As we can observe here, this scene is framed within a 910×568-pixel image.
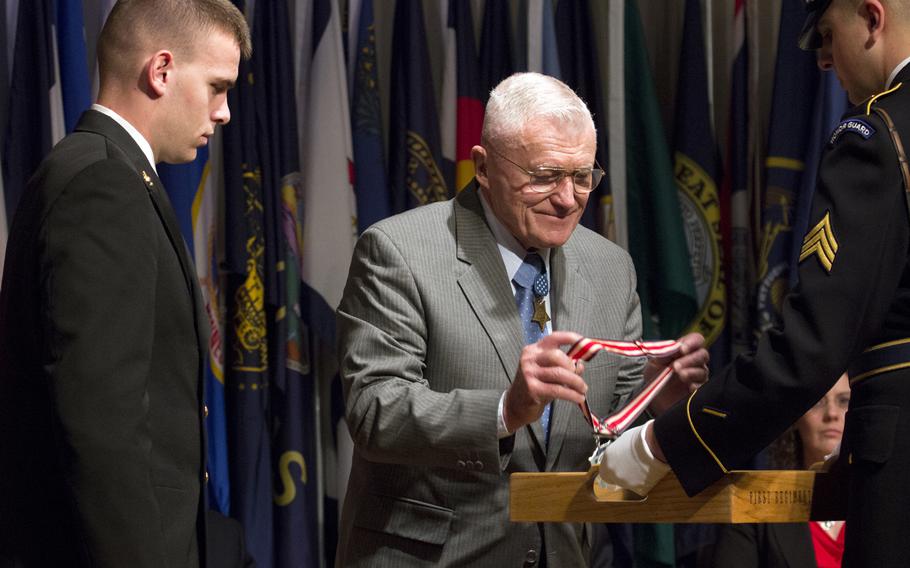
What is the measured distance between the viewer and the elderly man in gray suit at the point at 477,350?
7.88 feet

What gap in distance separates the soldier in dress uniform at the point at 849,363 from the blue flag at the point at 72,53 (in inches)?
116

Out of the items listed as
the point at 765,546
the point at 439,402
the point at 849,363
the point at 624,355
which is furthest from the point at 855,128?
the point at 765,546

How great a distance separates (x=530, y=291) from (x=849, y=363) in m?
0.82

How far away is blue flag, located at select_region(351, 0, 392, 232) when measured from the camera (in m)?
4.79

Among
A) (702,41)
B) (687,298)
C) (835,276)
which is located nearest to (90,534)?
(835,276)

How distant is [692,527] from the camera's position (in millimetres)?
4945

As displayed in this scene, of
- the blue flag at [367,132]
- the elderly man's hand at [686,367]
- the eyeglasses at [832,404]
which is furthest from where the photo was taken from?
the blue flag at [367,132]

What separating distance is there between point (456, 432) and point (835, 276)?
0.78 m

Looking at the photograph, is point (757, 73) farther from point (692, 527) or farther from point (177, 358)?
point (177, 358)

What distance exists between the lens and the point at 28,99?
430 centimetres

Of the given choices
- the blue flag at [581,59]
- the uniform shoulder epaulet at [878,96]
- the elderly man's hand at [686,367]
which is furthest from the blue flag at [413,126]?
the uniform shoulder epaulet at [878,96]

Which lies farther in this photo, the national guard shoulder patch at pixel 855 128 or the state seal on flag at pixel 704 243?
the state seal on flag at pixel 704 243

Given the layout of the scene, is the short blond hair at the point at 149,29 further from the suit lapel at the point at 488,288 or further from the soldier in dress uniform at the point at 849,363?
the soldier in dress uniform at the point at 849,363

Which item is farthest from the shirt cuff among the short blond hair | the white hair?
the short blond hair
